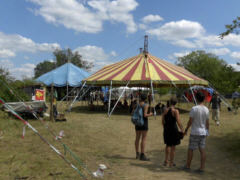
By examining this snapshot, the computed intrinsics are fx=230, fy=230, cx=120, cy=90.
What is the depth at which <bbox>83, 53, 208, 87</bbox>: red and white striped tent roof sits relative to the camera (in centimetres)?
1210

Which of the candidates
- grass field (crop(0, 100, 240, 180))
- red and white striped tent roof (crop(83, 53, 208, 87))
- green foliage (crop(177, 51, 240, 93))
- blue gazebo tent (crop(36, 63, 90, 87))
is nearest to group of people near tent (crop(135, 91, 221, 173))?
grass field (crop(0, 100, 240, 180))

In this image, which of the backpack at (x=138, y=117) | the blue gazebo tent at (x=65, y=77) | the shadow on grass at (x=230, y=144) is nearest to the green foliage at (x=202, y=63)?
the blue gazebo tent at (x=65, y=77)

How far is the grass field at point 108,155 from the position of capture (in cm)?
393

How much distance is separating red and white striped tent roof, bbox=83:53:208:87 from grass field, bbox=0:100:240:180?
4.68 metres

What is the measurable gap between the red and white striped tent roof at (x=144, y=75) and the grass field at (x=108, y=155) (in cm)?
468

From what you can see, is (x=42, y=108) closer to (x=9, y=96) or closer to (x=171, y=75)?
(x=9, y=96)

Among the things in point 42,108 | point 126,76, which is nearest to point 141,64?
point 126,76

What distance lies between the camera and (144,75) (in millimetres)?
12320

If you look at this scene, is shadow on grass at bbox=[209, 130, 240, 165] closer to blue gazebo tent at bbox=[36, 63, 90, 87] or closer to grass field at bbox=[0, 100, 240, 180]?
grass field at bbox=[0, 100, 240, 180]

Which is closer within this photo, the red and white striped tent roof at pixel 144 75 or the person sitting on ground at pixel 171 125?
the person sitting on ground at pixel 171 125

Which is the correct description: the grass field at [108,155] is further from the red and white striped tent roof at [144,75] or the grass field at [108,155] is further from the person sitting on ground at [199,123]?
the red and white striped tent roof at [144,75]

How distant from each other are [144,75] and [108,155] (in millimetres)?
7690

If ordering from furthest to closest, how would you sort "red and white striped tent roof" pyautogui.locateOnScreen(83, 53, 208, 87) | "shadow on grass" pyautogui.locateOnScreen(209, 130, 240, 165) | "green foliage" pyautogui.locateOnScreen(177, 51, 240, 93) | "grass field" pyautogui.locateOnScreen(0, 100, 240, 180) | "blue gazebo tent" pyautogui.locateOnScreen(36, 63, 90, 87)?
1. "green foliage" pyautogui.locateOnScreen(177, 51, 240, 93)
2. "blue gazebo tent" pyautogui.locateOnScreen(36, 63, 90, 87)
3. "red and white striped tent roof" pyautogui.locateOnScreen(83, 53, 208, 87)
4. "shadow on grass" pyautogui.locateOnScreen(209, 130, 240, 165)
5. "grass field" pyautogui.locateOnScreen(0, 100, 240, 180)

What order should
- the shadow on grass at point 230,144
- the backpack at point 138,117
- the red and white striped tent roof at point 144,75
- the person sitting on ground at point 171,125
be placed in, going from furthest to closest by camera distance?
the red and white striped tent roof at point 144,75 → the shadow on grass at point 230,144 → the backpack at point 138,117 → the person sitting on ground at point 171,125
